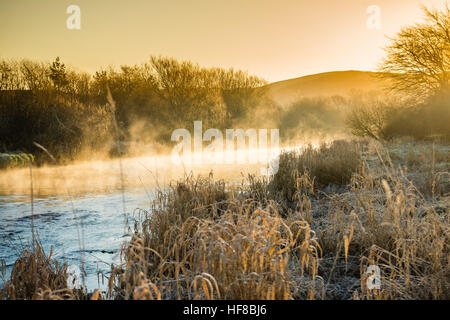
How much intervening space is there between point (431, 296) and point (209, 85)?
25318 mm

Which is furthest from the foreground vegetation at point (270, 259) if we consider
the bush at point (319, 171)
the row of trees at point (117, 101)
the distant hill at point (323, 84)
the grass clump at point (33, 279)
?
the distant hill at point (323, 84)

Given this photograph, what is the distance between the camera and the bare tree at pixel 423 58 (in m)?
13.9

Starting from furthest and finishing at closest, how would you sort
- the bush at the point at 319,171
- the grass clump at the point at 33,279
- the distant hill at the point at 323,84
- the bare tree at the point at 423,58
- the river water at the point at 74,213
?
the distant hill at the point at 323,84 → the bare tree at the point at 423,58 → the bush at the point at 319,171 → the river water at the point at 74,213 → the grass clump at the point at 33,279

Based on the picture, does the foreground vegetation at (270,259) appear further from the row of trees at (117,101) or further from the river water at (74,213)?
the row of trees at (117,101)

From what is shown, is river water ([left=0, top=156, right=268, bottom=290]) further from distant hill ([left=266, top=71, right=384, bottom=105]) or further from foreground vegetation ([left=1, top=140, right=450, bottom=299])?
distant hill ([left=266, top=71, right=384, bottom=105])

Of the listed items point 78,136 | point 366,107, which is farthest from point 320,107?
point 78,136

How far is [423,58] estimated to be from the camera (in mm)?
14250

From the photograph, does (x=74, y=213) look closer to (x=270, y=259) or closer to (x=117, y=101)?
(x=270, y=259)

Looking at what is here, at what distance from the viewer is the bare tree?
1390 cm

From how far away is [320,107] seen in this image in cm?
4188

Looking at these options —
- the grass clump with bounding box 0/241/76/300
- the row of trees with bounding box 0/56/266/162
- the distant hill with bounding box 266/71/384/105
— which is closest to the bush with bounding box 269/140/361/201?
the grass clump with bounding box 0/241/76/300

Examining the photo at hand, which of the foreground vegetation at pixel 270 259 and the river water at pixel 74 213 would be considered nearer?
the foreground vegetation at pixel 270 259

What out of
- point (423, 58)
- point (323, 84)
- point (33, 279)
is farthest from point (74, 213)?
point (323, 84)

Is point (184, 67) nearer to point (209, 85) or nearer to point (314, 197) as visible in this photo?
point (209, 85)
